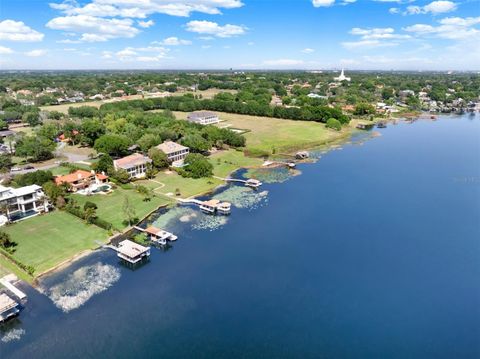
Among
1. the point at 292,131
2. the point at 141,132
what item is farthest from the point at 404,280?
the point at 292,131

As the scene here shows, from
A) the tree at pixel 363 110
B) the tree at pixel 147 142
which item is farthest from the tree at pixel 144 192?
the tree at pixel 363 110

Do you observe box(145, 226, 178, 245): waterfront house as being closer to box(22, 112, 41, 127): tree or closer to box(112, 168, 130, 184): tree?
box(112, 168, 130, 184): tree

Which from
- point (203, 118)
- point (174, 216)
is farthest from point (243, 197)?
point (203, 118)

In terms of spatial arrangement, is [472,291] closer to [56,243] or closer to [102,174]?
[56,243]

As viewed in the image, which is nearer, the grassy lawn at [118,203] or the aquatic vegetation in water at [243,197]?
the grassy lawn at [118,203]

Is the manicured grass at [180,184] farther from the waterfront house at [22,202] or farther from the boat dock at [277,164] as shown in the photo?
the waterfront house at [22,202]

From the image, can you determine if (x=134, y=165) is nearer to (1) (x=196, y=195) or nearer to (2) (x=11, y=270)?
(1) (x=196, y=195)
